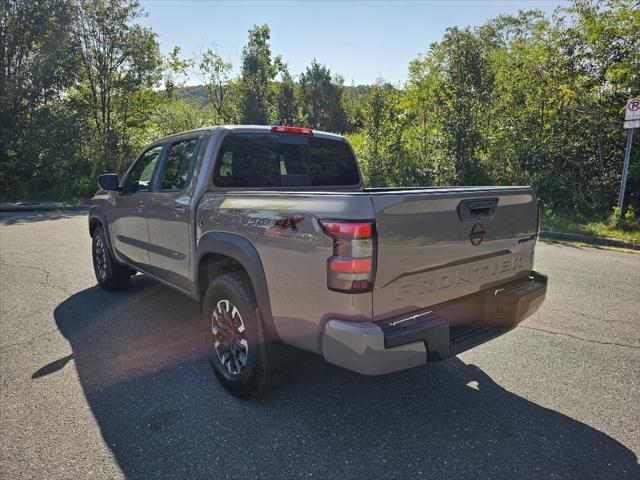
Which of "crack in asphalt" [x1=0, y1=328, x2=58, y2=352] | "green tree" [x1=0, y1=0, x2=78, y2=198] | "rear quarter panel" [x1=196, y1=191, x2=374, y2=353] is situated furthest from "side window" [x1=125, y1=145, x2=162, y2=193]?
"green tree" [x1=0, y1=0, x2=78, y2=198]

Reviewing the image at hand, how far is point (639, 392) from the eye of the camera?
295cm

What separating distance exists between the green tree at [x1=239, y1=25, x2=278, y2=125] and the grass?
2219 centimetres

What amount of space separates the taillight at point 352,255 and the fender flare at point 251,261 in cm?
59

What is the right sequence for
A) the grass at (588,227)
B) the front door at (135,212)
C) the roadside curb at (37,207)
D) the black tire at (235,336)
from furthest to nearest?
the roadside curb at (37,207), the grass at (588,227), the front door at (135,212), the black tire at (235,336)

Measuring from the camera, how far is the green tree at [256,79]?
29234mm

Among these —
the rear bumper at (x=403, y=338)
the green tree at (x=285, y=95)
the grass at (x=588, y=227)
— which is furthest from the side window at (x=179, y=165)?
the green tree at (x=285, y=95)

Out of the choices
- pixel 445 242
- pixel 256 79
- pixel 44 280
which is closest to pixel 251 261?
pixel 445 242

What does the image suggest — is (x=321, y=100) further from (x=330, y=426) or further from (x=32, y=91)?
(x=330, y=426)

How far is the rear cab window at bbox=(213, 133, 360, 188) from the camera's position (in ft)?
11.2

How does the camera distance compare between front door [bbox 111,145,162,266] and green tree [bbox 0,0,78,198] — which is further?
green tree [bbox 0,0,78,198]

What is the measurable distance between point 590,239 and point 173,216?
27.8ft

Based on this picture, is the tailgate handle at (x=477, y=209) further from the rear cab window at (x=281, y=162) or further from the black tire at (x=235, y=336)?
the rear cab window at (x=281, y=162)

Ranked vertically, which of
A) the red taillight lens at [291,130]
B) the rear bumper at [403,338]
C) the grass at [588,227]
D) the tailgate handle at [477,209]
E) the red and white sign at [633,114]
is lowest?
the grass at [588,227]

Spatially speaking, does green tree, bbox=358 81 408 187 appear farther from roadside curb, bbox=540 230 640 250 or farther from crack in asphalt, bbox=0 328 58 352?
crack in asphalt, bbox=0 328 58 352
